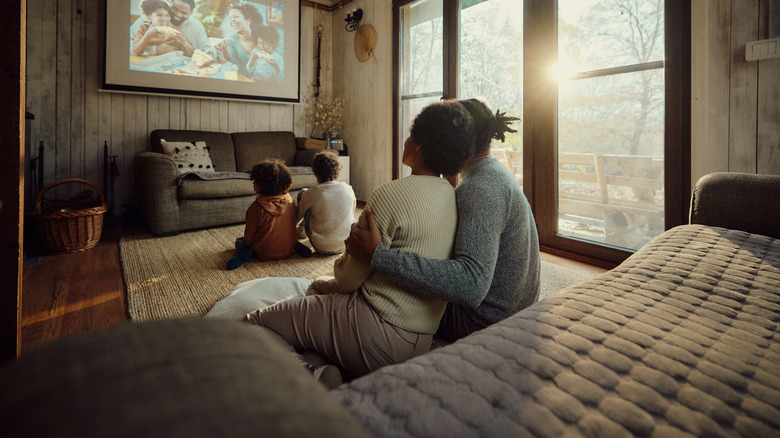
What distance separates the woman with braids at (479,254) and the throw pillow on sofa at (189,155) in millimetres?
3412

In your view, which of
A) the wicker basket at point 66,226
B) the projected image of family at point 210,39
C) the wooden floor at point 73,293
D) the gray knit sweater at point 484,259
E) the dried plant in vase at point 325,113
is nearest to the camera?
the gray knit sweater at point 484,259

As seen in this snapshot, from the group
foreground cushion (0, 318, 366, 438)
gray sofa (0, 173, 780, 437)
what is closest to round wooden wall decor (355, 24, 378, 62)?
gray sofa (0, 173, 780, 437)

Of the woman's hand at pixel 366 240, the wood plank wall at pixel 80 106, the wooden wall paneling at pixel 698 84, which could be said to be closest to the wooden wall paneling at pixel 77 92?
the wood plank wall at pixel 80 106

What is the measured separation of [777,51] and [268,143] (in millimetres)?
4399

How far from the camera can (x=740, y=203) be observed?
4.44 feet

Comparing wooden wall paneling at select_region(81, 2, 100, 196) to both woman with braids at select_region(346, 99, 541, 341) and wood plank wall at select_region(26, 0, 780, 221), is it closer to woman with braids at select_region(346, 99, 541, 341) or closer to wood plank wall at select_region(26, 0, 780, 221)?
wood plank wall at select_region(26, 0, 780, 221)

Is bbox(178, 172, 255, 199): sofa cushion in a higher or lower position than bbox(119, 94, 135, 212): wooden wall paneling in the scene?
lower

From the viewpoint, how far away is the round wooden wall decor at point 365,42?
15.7 feet

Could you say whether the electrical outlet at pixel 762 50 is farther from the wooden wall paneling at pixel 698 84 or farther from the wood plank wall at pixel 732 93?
the wooden wall paneling at pixel 698 84

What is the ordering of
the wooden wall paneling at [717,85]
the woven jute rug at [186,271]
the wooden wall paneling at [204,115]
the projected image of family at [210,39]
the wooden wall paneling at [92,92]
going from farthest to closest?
the wooden wall paneling at [204,115] < the projected image of family at [210,39] < the wooden wall paneling at [92,92] < the wooden wall paneling at [717,85] < the woven jute rug at [186,271]

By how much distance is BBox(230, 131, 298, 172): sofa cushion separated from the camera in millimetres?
4480

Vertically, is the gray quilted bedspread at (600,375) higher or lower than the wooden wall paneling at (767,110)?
lower

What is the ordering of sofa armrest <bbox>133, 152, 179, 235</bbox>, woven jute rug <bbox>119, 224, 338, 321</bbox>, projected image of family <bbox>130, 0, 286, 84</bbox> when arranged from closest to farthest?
woven jute rug <bbox>119, 224, 338, 321</bbox>, sofa armrest <bbox>133, 152, 179, 235</bbox>, projected image of family <bbox>130, 0, 286, 84</bbox>

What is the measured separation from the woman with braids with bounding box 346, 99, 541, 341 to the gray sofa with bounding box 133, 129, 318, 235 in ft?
9.24
